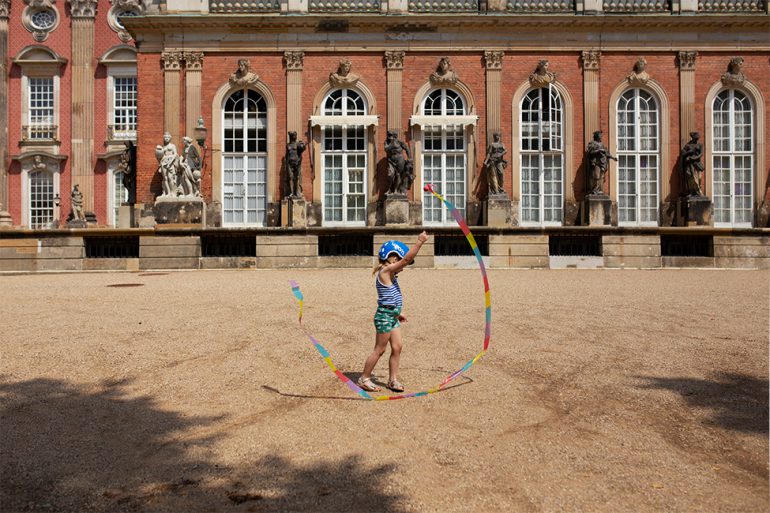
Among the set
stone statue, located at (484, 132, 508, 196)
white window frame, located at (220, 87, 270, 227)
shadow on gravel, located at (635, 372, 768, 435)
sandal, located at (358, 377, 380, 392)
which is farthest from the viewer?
white window frame, located at (220, 87, 270, 227)

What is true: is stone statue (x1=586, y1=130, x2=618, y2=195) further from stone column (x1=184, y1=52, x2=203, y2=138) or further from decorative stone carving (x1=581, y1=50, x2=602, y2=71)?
stone column (x1=184, y1=52, x2=203, y2=138)

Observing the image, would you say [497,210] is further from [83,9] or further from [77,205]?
[83,9]

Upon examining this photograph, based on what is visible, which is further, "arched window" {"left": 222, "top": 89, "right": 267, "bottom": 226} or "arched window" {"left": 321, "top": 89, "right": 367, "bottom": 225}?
"arched window" {"left": 222, "top": 89, "right": 267, "bottom": 226}

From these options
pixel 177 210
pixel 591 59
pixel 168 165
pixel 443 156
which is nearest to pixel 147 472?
pixel 177 210

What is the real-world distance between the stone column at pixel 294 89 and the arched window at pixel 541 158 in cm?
787

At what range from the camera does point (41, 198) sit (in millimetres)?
33531

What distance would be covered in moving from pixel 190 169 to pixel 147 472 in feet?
60.3

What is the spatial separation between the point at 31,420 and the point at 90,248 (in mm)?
15917

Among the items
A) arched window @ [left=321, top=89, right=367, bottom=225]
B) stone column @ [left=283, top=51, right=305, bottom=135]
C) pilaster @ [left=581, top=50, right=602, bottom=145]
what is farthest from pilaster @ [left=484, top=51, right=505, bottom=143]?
stone column @ [left=283, top=51, right=305, bottom=135]

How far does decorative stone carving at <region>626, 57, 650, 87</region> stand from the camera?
2236cm

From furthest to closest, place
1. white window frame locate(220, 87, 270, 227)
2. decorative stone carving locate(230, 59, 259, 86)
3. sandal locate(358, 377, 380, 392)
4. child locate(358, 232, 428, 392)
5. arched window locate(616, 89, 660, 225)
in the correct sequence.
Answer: arched window locate(616, 89, 660, 225), white window frame locate(220, 87, 270, 227), decorative stone carving locate(230, 59, 259, 86), sandal locate(358, 377, 380, 392), child locate(358, 232, 428, 392)

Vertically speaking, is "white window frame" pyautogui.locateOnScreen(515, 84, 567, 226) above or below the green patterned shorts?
above

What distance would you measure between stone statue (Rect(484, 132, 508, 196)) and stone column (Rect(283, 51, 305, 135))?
260 inches

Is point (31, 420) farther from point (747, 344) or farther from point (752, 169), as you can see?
point (752, 169)
